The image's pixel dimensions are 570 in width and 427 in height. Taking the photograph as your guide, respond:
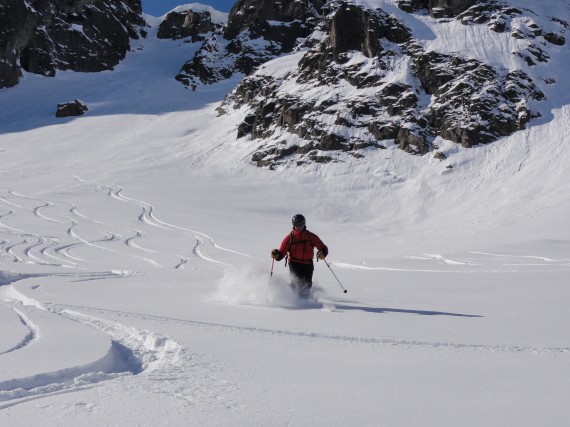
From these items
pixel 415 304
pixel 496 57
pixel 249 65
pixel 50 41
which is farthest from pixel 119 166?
pixel 50 41

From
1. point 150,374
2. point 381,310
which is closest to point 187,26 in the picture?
point 381,310

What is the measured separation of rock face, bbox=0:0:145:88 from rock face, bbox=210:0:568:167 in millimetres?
51319

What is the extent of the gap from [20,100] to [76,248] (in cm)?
6125

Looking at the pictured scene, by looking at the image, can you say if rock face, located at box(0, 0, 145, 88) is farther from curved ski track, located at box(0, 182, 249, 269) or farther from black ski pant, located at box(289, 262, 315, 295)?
black ski pant, located at box(289, 262, 315, 295)

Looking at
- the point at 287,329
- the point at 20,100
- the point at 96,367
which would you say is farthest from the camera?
the point at 20,100

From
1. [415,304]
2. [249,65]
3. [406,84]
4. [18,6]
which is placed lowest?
[415,304]

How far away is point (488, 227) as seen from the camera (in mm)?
21625

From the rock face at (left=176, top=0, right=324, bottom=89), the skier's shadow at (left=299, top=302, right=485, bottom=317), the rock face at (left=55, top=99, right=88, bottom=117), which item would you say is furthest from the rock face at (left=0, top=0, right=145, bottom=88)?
the skier's shadow at (left=299, top=302, right=485, bottom=317)

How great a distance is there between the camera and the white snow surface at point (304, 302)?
3521mm

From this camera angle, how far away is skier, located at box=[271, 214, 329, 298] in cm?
834

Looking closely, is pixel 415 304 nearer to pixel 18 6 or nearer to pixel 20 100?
pixel 20 100

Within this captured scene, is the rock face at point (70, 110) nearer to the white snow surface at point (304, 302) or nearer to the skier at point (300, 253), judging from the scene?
the white snow surface at point (304, 302)

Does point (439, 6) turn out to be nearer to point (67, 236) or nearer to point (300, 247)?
point (67, 236)

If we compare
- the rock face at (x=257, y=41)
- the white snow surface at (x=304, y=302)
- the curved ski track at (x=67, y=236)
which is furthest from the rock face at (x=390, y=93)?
the rock face at (x=257, y=41)
